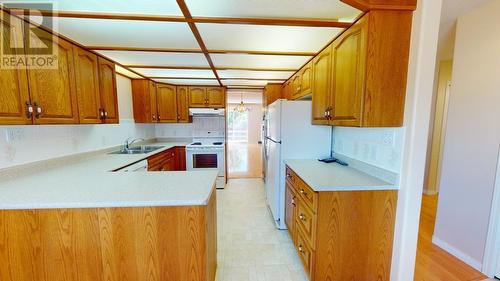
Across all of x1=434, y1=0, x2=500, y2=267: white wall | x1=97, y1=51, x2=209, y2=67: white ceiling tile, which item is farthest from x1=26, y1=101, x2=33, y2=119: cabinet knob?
x1=434, y1=0, x2=500, y2=267: white wall

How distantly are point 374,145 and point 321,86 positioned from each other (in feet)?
2.57

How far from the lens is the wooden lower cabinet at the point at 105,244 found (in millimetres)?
1142

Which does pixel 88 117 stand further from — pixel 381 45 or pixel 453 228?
pixel 453 228

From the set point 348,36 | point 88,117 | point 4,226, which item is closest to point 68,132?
point 88,117

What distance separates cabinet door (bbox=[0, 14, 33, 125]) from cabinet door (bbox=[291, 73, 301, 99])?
2.79 metres

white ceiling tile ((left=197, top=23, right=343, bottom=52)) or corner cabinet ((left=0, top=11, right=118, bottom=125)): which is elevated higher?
white ceiling tile ((left=197, top=23, right=343, bottom=52))

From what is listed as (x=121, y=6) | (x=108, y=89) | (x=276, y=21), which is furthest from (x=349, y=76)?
(x=108, y=89)

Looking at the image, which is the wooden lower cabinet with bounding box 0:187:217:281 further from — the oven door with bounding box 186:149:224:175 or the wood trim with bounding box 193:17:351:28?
the oven door with bounding box 186:149:224:175

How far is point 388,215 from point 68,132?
127 inches

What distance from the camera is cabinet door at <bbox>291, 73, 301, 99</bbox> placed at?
9.37 feet

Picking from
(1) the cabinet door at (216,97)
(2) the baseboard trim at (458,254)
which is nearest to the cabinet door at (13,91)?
(1) the cabinet door at (216,97)

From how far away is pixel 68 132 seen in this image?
2127 millimetres

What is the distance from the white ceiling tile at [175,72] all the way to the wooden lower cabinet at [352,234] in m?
2.44

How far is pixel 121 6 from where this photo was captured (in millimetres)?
1316
